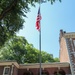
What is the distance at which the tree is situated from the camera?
42.9 ft

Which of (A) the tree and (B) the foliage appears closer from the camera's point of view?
(A) the tree

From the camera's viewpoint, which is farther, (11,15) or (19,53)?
(19,53)

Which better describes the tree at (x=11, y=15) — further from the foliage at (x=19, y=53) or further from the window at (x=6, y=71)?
the foliage at (x=19, y=53)

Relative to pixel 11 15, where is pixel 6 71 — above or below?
below

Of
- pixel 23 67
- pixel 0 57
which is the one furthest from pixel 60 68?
pixel 0 57

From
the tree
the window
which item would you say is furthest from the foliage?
the tree

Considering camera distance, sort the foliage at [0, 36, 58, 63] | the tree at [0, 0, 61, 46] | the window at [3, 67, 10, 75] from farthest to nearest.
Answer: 1. the foliage at [0, 36, 58, 63]
2. the window at [3, 67, 10, 75]
3. the tree at [0, 0, 61, 46]

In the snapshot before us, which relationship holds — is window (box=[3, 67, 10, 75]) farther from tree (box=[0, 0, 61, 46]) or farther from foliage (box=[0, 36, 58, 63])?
foliage (box=[0, 36, 58, 63])

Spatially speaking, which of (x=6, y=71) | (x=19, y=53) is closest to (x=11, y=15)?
(x=6, y=71)

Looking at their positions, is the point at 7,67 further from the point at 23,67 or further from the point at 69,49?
the point at 69,49

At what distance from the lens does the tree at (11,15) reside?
13.1 meters

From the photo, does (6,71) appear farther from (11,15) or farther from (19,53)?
(19,53)

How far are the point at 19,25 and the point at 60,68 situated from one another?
9.67 metres

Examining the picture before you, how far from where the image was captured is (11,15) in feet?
45.8
